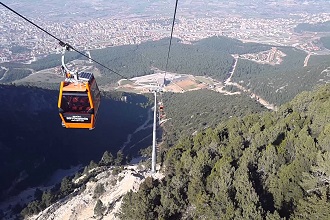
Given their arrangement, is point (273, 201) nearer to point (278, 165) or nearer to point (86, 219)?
point (278, 165)

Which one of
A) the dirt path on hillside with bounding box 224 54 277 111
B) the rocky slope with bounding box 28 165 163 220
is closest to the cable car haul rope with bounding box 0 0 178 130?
the rocky slope with bounding box 28 165 163 220

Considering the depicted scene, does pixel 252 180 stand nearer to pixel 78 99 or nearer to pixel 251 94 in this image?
pixel 78 99

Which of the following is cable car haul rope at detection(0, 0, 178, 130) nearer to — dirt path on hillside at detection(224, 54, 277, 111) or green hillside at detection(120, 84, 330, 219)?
green hillside at detection(120, 84, 330, 219)

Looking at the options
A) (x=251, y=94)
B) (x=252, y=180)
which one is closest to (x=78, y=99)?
(x=252, y=180)

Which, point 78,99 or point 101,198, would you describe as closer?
point 78,99

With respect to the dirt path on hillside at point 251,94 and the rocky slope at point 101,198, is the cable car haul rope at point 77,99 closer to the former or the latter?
the rocky slope at point 101,198
